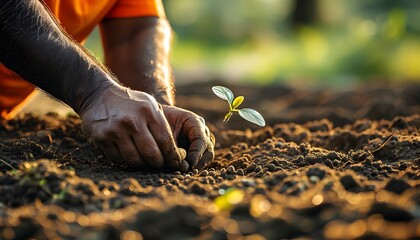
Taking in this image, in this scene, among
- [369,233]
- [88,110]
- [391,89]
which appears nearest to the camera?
[369,233]

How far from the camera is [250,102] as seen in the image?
5.72 meters

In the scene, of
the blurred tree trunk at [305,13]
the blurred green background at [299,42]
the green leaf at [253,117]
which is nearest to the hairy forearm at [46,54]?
the green leaf at [253,117]

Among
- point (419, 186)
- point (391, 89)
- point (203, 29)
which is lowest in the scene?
point (419, 186)

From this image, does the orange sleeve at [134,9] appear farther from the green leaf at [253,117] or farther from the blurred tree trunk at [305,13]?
the blurred tree trunk at [305,13]

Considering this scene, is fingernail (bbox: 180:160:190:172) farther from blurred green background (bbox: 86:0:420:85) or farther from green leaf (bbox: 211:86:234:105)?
blurred green background (bbox: 86:0:420:85)

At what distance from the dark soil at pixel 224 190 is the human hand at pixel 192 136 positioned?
8cm

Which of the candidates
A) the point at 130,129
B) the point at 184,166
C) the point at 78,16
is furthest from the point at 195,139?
the point at 78,16

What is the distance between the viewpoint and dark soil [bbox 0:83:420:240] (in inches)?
55.1

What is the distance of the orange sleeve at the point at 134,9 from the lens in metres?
3.37

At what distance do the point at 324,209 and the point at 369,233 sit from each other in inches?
7.9

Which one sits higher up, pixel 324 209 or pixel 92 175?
pixel 324 209

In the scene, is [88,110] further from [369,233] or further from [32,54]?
[369,233]

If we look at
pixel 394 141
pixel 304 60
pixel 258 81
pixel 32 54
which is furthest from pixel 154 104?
pixel 304 60

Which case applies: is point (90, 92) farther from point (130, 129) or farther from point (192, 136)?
point (192, 136)
